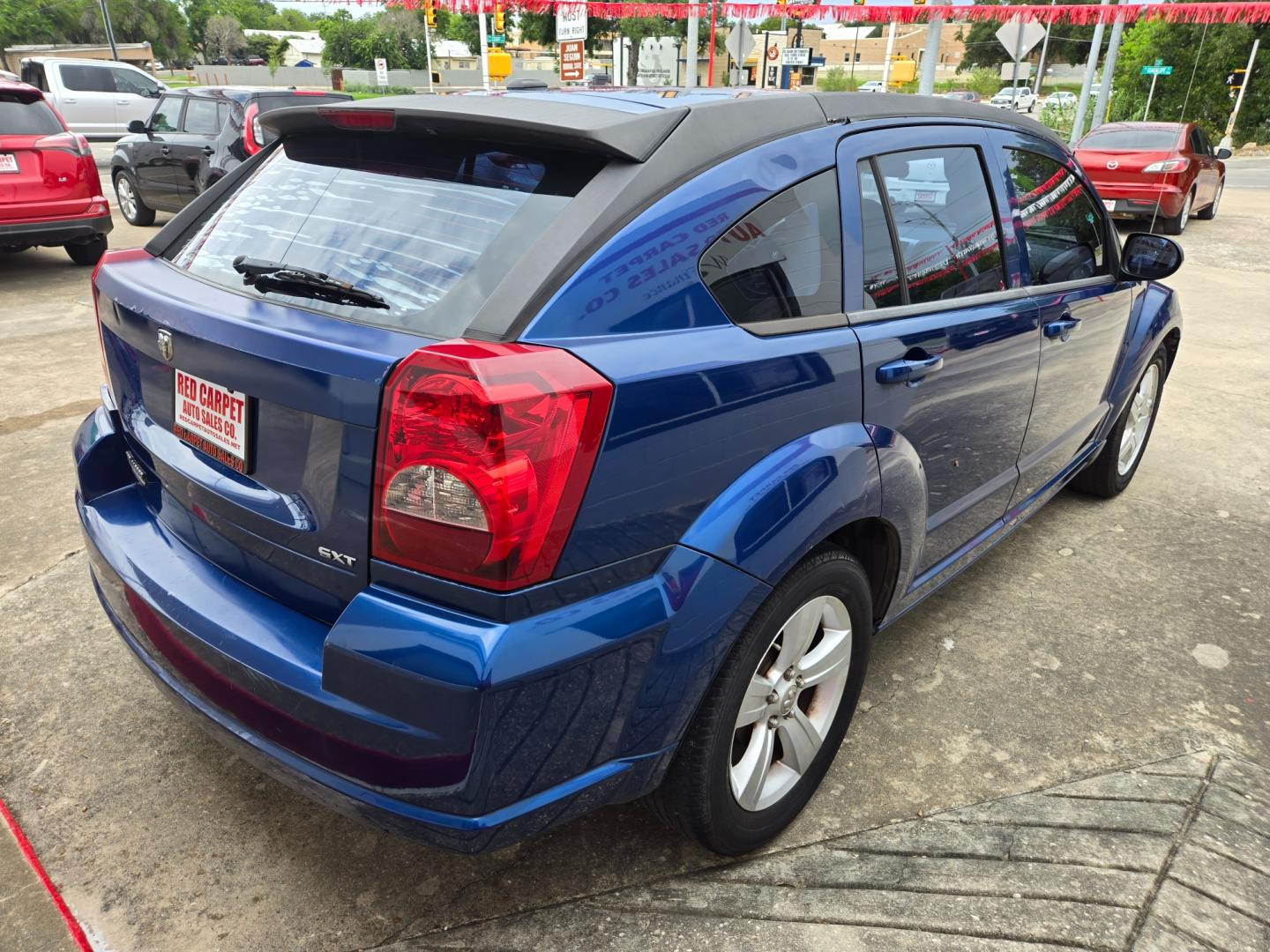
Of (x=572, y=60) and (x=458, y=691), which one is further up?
(x=572, y=60)

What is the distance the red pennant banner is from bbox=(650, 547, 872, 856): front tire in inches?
602

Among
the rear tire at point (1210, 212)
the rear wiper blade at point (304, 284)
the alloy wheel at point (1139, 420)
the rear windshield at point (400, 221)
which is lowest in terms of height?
the rear tire at point (1210, 212)

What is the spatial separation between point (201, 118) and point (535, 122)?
10.7 meters

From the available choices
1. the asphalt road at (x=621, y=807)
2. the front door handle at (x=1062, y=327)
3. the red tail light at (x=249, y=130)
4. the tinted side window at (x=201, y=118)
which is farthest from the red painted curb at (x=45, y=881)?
the tinted side window at (x=201, y=118)

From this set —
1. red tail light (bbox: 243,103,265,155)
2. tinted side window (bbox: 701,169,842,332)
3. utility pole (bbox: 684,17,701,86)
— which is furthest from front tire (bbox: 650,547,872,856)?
utility pole (bbox: 684,17,701,86)

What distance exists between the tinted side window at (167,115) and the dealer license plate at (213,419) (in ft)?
35.5

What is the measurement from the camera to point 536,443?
4.91ft

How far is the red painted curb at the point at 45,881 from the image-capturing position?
1958mm

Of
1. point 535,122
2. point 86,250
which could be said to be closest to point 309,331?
point 535,122

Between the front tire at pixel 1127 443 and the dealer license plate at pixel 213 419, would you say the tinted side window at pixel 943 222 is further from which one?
the front tire at pixel 1127 443

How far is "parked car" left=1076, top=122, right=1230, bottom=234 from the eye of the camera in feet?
42.0

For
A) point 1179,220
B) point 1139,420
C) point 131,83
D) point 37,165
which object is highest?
point 131,83

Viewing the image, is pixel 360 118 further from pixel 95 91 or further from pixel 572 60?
pixel 95 91

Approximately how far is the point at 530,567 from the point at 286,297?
0.83m
